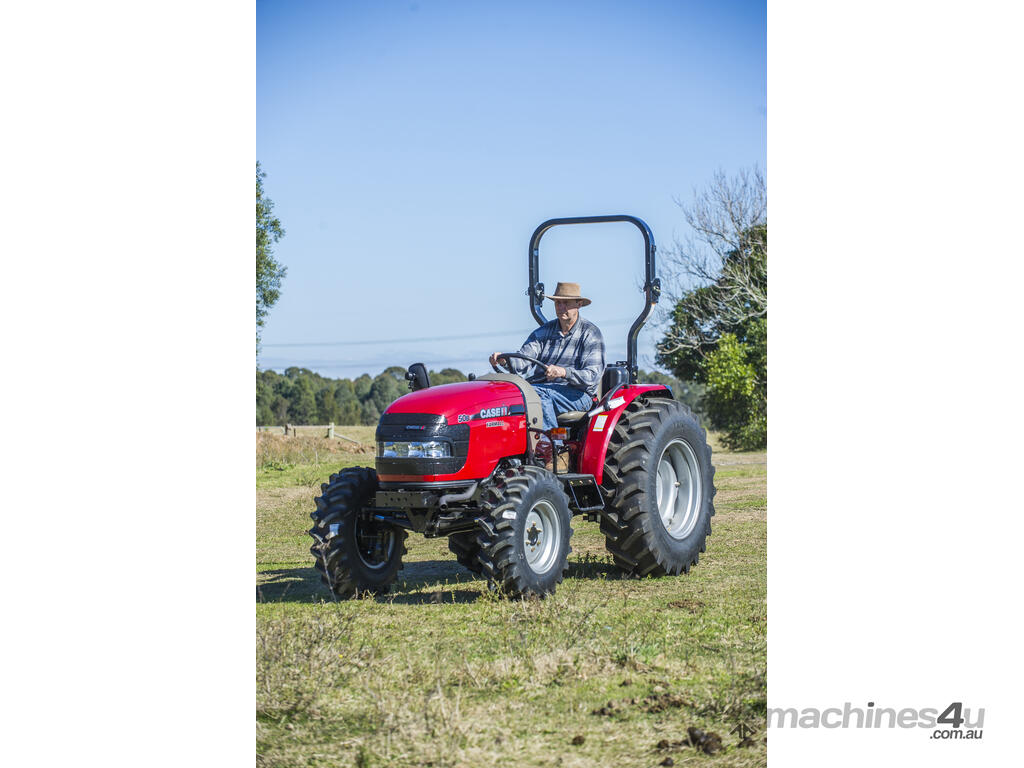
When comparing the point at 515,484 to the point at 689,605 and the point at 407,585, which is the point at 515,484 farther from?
the point at 407,585

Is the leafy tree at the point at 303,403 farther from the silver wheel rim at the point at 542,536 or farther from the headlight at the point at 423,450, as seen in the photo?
the silver wheel rim at the point at 542,536

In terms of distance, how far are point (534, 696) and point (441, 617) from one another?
1.57m

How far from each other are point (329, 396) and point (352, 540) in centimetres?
2235

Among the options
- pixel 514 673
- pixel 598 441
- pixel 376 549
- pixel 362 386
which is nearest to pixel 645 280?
pixel 598 441

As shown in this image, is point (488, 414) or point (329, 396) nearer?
point (488, 414)

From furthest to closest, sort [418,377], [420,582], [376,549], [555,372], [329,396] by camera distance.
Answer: [329,396]
[420,582]
[418,377]
[555,372]
[376,549]

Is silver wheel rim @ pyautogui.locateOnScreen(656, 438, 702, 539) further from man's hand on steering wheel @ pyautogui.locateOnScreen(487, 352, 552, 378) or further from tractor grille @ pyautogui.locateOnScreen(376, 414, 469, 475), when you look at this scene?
tractor grille @ pyautogui.locateOnScreen(376, 414, 469, 475)

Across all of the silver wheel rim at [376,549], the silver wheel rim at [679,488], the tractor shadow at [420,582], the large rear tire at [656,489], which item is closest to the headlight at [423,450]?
the silver wheel rim at [376,549]

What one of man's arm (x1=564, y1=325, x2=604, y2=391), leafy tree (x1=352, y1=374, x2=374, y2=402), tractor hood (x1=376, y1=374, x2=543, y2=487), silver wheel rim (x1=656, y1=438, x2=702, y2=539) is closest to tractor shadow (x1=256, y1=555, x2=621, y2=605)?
silver wheel rim (x1=656, y1=438, x2=702, y2=539)

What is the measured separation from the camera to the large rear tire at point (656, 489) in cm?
700

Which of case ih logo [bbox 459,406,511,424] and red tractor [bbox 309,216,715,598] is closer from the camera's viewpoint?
red tractor [bbox 309,216,715,598]

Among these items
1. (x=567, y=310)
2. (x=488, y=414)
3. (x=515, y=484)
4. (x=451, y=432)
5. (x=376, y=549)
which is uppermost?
(x=567, y=310)

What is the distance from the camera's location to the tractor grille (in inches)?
251

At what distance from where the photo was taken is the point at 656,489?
738cm
